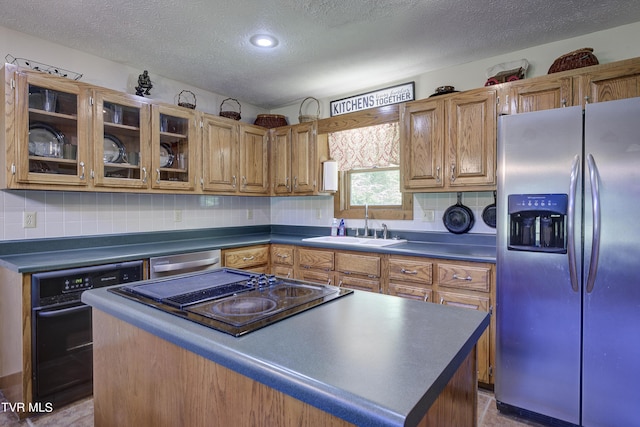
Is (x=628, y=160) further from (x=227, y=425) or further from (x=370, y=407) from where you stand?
(x=227, y=425)

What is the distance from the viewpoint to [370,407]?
59 centimetres

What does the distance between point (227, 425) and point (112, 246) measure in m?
2.50

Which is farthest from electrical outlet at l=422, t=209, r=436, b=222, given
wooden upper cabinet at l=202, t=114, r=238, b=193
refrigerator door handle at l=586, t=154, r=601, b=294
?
wooden upper cabinet at l=202, t=114, r=238, b=193

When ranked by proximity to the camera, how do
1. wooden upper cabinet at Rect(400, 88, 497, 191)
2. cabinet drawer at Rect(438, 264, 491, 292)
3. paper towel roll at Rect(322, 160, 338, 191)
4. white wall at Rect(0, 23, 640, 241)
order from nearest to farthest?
cabinet drawer at Rect(438, 264, 491, 292)
white wall at Rect(0, 23, 640, 241)
wooden upper cabinet at Rect(400, 88, 497, 191)
paper towel roll at Rect(322, 160, 338, 191)

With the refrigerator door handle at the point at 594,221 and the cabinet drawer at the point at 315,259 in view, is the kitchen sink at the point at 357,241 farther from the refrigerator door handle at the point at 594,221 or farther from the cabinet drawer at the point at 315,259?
the refrigerator door handle at the point at 594,221

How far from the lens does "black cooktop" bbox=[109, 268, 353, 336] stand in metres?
0.98

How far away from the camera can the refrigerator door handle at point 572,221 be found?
1.81 meters

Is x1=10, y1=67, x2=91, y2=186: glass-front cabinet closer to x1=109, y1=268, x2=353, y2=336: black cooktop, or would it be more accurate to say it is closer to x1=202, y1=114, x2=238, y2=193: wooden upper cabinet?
x1=202, y1=114, x2=238, y2=193: wooden upper cabinet

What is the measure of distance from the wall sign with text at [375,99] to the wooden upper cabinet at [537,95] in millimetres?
937

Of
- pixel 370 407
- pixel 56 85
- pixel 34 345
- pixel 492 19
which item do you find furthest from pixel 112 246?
pixel 492 19

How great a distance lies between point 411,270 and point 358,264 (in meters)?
0.46

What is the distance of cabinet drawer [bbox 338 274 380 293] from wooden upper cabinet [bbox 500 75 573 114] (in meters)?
1.59

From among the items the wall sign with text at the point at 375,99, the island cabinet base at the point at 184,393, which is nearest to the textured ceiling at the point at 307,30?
the wall sign with text at the point at 375,99

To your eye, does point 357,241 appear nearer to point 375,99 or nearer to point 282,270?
point 282,270
